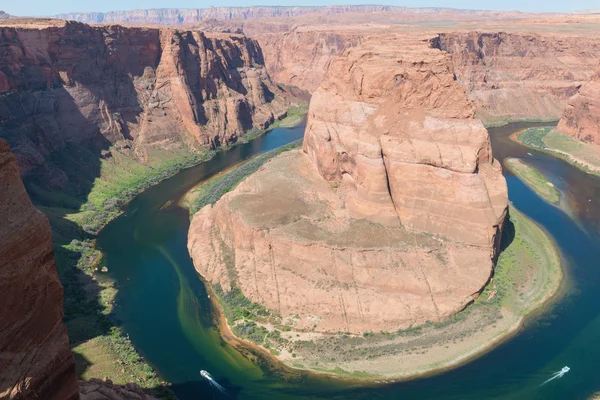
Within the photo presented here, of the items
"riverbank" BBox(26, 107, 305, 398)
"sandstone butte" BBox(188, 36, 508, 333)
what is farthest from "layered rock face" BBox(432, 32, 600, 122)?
"sandstone butte" BBox(188, 36, 508, 333)

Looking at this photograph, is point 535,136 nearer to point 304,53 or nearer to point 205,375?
point 304,53

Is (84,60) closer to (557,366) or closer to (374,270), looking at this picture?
(374,270)

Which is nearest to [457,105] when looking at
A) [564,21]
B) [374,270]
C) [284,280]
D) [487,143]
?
[487,143]

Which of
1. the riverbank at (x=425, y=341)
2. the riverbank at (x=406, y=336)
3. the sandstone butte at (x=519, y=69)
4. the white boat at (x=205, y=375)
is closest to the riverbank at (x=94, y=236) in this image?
the white boat at (x=205, y=375)

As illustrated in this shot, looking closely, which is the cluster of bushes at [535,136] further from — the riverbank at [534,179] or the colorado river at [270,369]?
the colorado river at [270,369]

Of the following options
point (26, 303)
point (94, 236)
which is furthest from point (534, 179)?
point (26, 303)

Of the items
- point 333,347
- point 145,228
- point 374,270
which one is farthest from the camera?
point 145,228
